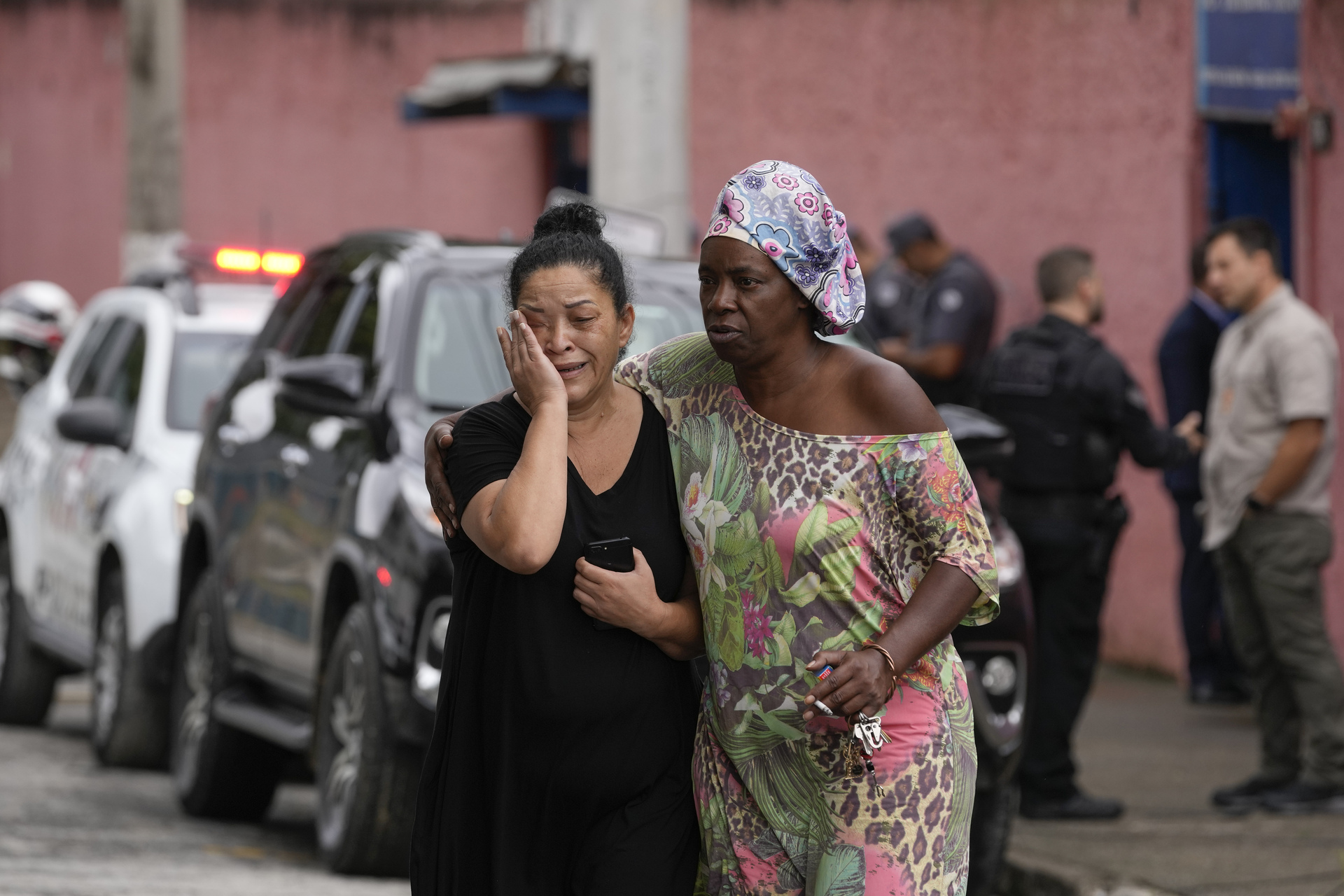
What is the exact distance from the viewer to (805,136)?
14375 mm

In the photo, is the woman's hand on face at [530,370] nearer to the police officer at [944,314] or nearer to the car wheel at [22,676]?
Answer: the car wheel at [22,676]

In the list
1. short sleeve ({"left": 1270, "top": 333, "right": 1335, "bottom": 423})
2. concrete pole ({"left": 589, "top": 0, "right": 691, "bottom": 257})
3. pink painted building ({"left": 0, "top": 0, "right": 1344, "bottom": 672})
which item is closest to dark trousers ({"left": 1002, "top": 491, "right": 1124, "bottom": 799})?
short sleeve ({"left": 1270, "top": 333, "right": 1335, "bottom": 423})

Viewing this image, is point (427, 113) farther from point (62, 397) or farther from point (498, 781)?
point (498, 781)

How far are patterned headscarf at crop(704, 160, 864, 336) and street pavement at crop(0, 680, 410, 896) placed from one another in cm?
331

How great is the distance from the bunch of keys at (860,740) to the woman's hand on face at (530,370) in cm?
→ 61

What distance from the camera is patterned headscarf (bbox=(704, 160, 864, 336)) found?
3473 millimetres

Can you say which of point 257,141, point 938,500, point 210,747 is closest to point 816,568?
point 938,500

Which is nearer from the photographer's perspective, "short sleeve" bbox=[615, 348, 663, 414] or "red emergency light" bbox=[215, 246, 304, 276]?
"short sleeve" bbox=[615, 348, 663, 414]

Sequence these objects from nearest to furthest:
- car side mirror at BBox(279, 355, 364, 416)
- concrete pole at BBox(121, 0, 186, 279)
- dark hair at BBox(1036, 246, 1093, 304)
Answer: car side mirror at BBox(279, 355, 364, 416)
dark hair at BBox(1036, 246, 1093, 304)
concrete pole at BBox(121, 0, 186, 279)

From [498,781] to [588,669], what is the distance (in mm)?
230

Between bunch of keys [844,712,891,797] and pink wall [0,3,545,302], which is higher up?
pink wall [0,3,545,302]

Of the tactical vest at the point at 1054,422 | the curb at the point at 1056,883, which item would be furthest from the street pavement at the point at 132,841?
the tactical vest at the point at 1054,422

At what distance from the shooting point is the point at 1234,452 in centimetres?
780

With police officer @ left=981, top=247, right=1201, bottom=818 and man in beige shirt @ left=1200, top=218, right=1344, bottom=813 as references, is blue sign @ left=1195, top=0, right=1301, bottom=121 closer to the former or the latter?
man in beige shirt @ left=1200, top=218, right=1344, bottom=813
